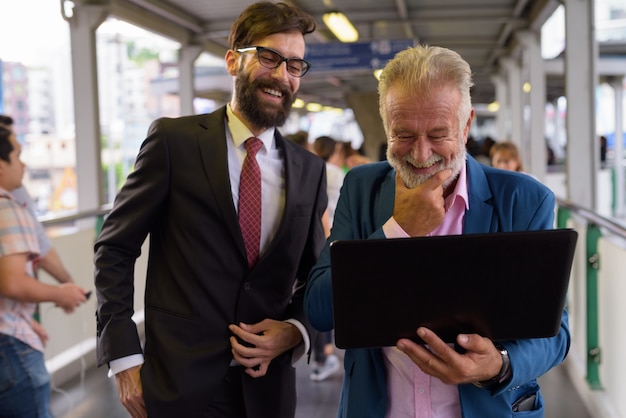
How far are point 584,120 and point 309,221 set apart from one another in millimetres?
5806

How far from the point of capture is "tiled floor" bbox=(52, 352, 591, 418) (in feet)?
16.1

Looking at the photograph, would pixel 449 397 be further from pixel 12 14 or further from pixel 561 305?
pixel 12 14

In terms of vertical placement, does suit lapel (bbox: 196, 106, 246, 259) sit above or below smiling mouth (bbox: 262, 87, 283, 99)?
below

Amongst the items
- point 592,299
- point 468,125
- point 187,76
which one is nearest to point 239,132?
point 468,125

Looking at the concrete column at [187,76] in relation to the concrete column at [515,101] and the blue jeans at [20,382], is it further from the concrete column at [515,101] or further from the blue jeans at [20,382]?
the blue jeans at [20,382]

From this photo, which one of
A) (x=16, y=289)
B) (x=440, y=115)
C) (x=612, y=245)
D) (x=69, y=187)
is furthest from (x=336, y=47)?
(x=440, y=115)

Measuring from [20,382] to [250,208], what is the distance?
1.16 metres

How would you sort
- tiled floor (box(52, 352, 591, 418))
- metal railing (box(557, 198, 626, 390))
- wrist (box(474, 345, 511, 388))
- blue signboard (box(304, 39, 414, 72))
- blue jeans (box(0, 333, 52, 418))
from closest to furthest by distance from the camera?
wrist (box(474, 345, 511, 388))
blue jeans (box(0, 333, 52, 418))
metal railing (box(557, 198, 626, 390))
tiled floor (box(52, 352, 591, 418))
blue signboard (box(304, 39, 414, 72))

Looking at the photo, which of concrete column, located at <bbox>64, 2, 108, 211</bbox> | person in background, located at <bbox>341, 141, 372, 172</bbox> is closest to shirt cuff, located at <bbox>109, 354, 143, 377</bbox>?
concrete column, located at <bbox>64, 2, 108, 211</bbox>

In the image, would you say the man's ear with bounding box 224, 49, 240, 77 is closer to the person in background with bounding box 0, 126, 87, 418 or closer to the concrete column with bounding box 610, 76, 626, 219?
the person in background with bounding box 0, 126, 87, 418

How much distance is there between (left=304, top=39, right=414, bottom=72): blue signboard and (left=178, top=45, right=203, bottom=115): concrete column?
1666 mm

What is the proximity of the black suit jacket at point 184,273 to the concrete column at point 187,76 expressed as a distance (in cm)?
895

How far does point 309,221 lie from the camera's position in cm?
220

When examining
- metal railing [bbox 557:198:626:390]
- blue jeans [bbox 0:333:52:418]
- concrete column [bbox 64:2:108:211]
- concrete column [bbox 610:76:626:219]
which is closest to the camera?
blue jeans [bbox 0:333:52:418]
